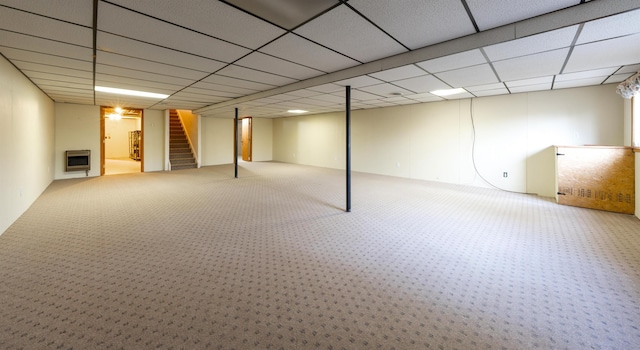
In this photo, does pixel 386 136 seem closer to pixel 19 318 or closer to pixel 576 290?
pixel 576 290

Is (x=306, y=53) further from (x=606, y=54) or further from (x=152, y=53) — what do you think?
(x=606, y=54)

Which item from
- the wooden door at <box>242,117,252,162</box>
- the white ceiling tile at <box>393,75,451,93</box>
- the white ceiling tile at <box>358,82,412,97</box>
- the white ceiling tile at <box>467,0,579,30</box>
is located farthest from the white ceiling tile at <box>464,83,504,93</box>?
the wooden door at <box>242,117,252,162</box>

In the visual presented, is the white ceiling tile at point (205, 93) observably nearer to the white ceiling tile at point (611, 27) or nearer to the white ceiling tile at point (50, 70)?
the white ceiling tile at point (50, 70)

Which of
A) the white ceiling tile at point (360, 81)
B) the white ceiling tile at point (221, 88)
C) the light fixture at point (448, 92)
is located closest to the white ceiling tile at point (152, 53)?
the white ceiling tile at point (221, 88)

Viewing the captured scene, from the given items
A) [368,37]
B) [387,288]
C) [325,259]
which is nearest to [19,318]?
[325,259]

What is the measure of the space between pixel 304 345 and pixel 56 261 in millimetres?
2704

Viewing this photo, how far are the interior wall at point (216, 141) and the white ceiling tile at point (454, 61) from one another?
999 centimetres

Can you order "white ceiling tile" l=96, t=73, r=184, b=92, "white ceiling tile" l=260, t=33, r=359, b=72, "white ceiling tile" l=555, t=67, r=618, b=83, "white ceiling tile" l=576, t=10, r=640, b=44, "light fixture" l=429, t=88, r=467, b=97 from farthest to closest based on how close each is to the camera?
"light fixture" l=429, t=88, r=467, b=97
"white ceiling tile" l=96, t=73, r=184, b=92
"white ceiling tile" l=555, t=67, r=618, b=83
"white ceiling tile" l=260, t=33, r=359, b=72
"white ceiling tile" l=576, t=10, r=640, b=44

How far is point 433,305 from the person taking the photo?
2039 millimetres

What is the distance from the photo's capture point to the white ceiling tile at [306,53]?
3023mm

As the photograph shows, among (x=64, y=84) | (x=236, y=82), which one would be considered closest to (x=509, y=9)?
(x=236, y=82)

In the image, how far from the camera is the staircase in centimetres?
1070

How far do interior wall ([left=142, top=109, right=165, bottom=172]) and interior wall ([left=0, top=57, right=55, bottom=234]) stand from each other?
11.1ft

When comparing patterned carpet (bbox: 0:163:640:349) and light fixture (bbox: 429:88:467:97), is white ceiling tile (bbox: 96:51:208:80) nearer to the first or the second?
patterned carpet (bbox: 0:163:640:349)
